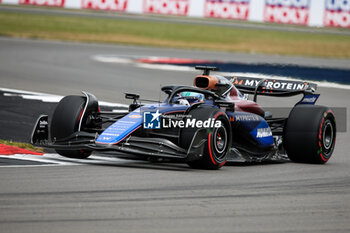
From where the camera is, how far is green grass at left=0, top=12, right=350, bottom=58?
3012 cm

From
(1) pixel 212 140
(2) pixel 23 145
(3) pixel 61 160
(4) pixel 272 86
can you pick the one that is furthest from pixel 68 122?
(4) pixel 272 86

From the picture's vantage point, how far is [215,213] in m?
6.41

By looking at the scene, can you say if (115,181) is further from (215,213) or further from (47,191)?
(215,213)

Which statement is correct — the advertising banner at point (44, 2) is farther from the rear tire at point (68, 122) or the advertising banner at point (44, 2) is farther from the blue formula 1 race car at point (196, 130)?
the rear tire at point (68, 122)

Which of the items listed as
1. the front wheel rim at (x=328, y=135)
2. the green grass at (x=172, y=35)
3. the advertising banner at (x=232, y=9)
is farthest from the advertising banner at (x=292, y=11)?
the front wheel rim at (x=328, y=135)

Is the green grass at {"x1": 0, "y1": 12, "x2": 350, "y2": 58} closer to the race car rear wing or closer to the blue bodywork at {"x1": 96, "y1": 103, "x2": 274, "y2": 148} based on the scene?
the race car rear wing

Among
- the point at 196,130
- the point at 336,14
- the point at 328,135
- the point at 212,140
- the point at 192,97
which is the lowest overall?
the point at 328,135

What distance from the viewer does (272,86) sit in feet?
→ 36.4

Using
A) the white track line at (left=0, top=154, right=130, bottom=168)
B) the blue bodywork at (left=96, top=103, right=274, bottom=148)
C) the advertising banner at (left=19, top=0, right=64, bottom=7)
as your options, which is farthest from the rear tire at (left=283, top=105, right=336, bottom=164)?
the advertising banner at (left=19, top=0, right=64, bottom=7)

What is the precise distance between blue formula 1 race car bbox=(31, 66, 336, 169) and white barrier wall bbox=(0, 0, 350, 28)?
2282cm

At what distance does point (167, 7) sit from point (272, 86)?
78.1 ft

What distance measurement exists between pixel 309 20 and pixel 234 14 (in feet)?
11.6

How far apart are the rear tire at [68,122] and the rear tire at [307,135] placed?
2.65 meters

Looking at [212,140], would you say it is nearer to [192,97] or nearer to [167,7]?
[192,97]
